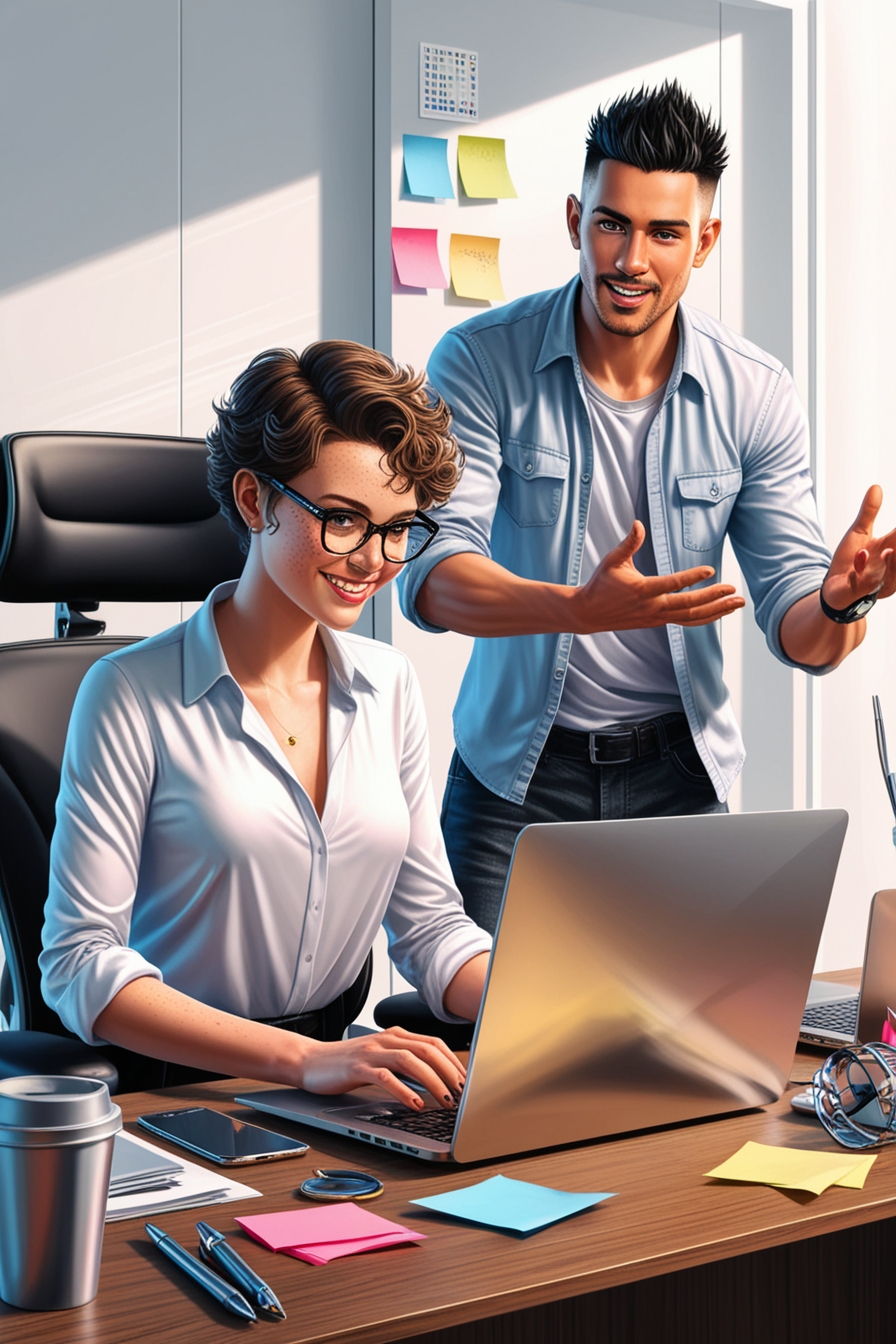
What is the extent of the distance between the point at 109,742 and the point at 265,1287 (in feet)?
2.15

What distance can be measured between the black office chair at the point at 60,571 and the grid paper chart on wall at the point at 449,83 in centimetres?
148

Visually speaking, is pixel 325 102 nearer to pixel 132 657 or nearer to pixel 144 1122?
pixel 132 657

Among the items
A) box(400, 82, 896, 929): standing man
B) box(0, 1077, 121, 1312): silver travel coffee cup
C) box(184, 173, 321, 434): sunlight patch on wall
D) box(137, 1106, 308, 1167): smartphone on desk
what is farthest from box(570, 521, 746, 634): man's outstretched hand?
box(184, 173, 321, 434): sunlight patch on wall

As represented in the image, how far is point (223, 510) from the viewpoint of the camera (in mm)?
1497

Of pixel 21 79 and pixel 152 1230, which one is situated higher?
pixel 21 79

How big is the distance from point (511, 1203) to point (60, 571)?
0.95 meters

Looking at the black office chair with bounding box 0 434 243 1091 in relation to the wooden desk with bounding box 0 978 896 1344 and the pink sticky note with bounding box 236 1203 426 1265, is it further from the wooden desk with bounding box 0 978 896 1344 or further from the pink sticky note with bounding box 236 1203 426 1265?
the pink sticky note with bounding box 236 1203 426 1265

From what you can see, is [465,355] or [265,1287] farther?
[465,355]

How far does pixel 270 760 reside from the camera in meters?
1.39

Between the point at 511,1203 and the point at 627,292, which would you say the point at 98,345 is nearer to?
the point at 627,292

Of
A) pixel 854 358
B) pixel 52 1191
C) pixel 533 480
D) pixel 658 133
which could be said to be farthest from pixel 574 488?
pixel 854 358

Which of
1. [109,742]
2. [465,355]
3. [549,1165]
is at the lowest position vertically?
A: [549,1165]

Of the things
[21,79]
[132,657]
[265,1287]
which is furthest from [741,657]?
[265,1287]

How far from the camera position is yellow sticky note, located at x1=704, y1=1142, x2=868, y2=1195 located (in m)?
0.98
